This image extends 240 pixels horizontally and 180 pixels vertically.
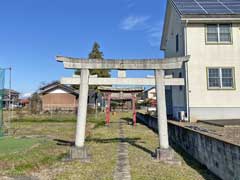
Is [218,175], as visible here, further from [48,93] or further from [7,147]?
[48,93]

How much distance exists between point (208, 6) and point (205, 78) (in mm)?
4583

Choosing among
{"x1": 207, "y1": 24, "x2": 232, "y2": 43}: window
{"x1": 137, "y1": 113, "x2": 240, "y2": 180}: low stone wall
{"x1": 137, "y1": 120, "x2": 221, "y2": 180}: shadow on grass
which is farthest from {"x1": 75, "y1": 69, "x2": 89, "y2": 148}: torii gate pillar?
{"x1": 207, "y1": 24, "x2": 232, "y2": 43}: window

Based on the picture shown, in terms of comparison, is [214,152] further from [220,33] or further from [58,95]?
[58,95]

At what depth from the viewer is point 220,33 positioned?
45.1 ft

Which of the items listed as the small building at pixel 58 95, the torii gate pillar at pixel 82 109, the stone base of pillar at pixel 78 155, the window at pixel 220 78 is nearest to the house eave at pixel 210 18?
the window at pixel 220 78

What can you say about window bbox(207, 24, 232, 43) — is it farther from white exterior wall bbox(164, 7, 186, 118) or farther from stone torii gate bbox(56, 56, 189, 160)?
stone torii gate bbox(56, 56, 189, 160)

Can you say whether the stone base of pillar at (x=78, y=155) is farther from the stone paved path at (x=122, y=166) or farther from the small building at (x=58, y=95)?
the small building at (x=58, y=95)

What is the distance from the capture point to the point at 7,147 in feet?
31.0

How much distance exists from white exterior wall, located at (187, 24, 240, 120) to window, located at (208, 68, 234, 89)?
22 cm

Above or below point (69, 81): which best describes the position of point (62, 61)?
above

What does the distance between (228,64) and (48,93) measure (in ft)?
99.3

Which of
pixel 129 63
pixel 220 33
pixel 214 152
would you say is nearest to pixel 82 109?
pixel 129 63

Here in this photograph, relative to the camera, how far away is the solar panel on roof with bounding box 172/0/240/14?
1385 cm

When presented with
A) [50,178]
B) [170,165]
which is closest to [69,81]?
[50,178]
